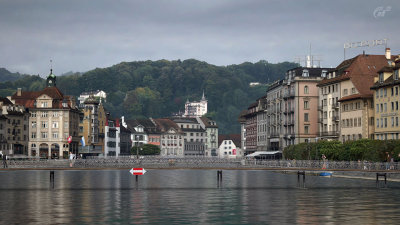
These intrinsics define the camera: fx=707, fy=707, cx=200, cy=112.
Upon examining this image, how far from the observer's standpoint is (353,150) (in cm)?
11662

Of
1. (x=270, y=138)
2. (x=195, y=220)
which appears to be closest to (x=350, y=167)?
(x=195, y=220)

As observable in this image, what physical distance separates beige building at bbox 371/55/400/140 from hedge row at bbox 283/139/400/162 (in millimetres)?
9176

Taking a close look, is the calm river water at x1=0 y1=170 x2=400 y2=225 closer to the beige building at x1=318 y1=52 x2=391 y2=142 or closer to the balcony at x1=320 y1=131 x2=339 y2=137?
the beige building at x1=318 y1=52 x2=391 y2=142

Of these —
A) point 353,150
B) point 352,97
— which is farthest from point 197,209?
point 352,97

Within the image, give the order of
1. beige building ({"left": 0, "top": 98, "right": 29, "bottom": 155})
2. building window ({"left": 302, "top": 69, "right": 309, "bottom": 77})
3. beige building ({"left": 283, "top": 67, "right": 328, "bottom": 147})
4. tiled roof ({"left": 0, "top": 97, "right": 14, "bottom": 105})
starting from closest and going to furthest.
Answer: beige building ({"left": 283, "top": 67, "right": 328, "bottom": 147}) < building window ({"left": 302, "top": 69, "right": 309, "bottom": 77}) < beige building ({"left": 0, "top": 98, "right": 29, "bottom": 155}) < tiled roof ({"left": 0, "top": 97, "right": 14, "bottom": 105})

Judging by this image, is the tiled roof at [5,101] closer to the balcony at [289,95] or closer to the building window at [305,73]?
the balcony at [289,95]

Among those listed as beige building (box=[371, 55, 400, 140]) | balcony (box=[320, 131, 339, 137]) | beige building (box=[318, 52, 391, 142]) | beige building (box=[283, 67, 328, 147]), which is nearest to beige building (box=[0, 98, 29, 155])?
beige building (box=[283, 67, 328, 147])

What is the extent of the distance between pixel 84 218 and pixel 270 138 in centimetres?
16422

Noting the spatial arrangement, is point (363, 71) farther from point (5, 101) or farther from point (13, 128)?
point (5, 101)

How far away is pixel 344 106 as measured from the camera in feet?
492

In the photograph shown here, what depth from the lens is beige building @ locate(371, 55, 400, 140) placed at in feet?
413

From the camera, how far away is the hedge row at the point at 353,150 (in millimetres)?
109062

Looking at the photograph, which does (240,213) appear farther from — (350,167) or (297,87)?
(297,87)

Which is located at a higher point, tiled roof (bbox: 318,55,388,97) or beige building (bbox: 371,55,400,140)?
tiled roof (bbox: 318,55,388,97)
